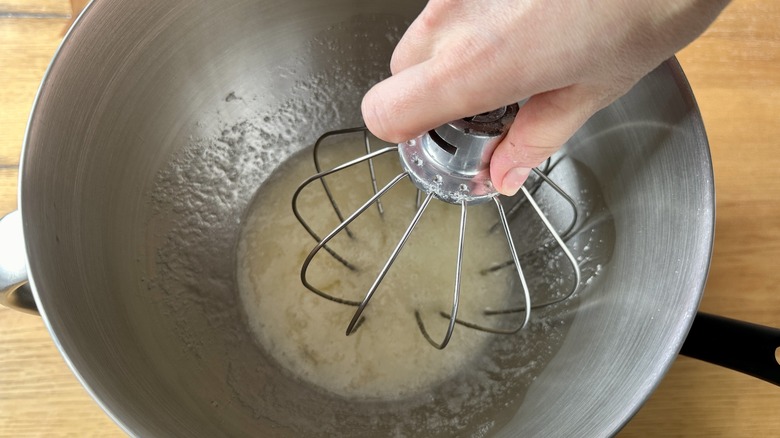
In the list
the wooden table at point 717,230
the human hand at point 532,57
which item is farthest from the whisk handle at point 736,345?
the human hand at point 532,57

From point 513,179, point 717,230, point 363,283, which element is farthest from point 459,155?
point 717,230

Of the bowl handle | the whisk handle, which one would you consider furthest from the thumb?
the bowl handle

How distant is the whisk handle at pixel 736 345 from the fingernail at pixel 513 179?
179mm

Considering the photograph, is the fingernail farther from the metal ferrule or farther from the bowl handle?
the bowl handle

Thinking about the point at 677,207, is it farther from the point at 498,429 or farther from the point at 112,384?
the point at 112,384

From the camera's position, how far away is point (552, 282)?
493 millimetres

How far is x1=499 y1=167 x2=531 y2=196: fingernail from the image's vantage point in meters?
0.35

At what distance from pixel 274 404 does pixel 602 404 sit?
0.81ft

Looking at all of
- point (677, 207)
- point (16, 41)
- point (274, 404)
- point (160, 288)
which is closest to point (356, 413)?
point (274, 404)

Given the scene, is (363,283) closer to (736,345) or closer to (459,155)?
(459,155)

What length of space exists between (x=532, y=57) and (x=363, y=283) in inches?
12.0

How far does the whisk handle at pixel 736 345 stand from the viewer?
0.38m

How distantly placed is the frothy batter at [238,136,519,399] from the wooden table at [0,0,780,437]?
16 cm

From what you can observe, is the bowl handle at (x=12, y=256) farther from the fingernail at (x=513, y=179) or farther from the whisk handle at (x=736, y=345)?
the whisk handle at (x=736, y=345)
